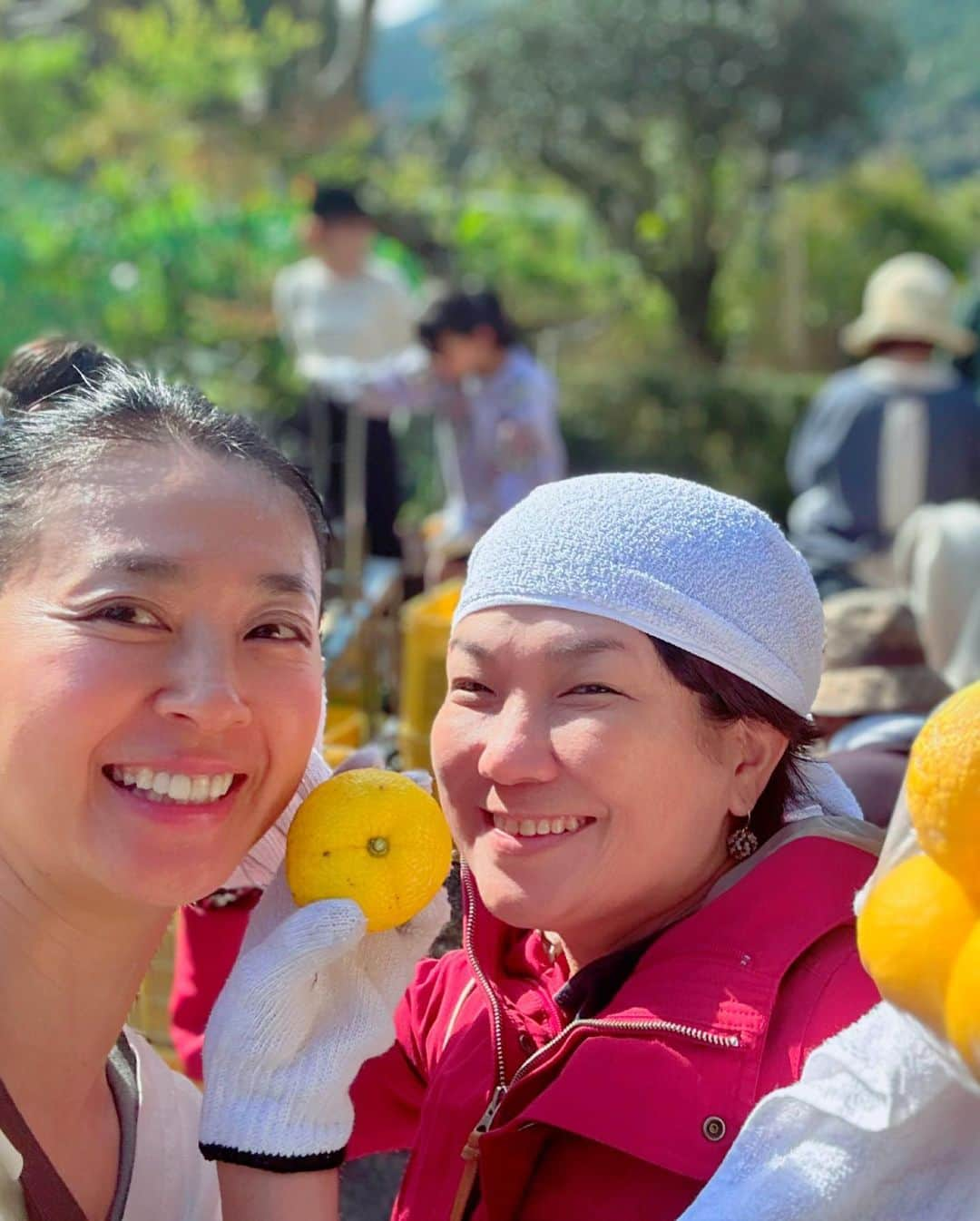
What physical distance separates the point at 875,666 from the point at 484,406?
3135 millimetres

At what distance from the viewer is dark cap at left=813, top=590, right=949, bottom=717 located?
324cm

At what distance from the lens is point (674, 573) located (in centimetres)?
163

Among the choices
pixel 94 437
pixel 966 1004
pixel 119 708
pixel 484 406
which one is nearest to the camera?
pixel 966 1004

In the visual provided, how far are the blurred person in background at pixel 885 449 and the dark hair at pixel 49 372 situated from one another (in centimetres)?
408

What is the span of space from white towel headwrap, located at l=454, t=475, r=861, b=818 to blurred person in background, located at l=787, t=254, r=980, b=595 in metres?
4.11

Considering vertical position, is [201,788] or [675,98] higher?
[201,788]

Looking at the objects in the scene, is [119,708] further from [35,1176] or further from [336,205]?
[336,205]

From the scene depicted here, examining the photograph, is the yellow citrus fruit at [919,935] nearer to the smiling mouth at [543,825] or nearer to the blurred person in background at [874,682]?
the smiling mouth at [543,825]

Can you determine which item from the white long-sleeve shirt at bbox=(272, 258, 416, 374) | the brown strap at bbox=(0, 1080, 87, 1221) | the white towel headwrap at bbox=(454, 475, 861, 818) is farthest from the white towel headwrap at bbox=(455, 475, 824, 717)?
the white long-sleeve shirt at bbox=(272, 258, 416, 374)

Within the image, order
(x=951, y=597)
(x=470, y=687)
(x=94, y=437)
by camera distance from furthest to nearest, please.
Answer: (x=951, y=597)
(x=470, y=687)
(x=94, y=437)

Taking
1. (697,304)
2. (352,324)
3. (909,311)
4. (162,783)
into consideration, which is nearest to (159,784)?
(162,783)

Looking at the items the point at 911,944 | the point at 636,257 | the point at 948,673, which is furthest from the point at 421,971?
the point at 636,257

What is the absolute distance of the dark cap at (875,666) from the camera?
324 cm

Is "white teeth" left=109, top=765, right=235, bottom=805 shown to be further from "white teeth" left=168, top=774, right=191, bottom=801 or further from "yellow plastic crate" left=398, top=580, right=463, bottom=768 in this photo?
"yellow plastic crate" left=398, top=580, right=463, bottom=768
